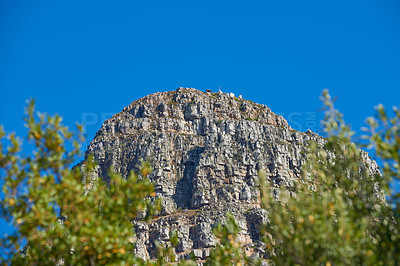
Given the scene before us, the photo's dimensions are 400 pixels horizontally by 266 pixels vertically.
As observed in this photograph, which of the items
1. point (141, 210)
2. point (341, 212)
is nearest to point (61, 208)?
point (141, 210)

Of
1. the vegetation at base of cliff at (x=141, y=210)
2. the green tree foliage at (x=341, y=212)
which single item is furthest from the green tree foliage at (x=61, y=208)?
the green tree foliage at (x=341, y=212)

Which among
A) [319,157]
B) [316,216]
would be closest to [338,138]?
[319,157]

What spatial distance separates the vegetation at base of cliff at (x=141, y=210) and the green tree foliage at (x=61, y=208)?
0.05m

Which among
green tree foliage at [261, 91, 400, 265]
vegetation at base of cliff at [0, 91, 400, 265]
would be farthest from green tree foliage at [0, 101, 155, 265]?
green tree foliage at [261, 91, 400, 265]

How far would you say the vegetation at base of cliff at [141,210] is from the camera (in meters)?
20.3

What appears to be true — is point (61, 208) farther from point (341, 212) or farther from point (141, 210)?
point (341, 212)

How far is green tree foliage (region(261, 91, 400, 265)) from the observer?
65.1 feet

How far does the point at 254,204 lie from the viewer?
187625 millimetres

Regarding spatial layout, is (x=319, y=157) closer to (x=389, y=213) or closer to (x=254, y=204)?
(x=389, y=213)

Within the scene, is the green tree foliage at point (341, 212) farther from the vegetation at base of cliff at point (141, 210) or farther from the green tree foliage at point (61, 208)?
the green tree foliage at point (61, 208)

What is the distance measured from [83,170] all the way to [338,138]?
1450 cm

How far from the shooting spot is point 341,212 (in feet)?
62.0

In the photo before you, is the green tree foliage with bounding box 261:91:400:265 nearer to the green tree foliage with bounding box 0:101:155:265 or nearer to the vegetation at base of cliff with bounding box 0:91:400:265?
the vegetation at base of cliff with bounding box 0:91:400:265

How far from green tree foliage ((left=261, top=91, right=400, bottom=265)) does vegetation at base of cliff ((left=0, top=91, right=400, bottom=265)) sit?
2.0 inches
